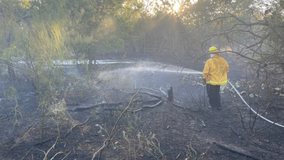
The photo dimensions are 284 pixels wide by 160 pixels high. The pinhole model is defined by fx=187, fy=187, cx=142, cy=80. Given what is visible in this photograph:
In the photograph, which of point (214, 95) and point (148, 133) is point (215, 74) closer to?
point (214, 95)

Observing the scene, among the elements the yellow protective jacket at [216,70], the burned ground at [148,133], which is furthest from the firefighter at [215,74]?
the burned ground at [148,133]

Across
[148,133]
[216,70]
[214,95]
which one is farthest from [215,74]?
[148,133]

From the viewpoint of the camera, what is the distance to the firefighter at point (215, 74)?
16.1 ft

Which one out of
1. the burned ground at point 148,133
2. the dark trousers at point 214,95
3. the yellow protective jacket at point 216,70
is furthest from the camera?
the dark trousers at point 214,95

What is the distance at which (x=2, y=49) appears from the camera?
19.9ft

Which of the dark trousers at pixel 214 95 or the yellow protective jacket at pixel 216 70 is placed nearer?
the yellow protective jacket at pixel 216 70

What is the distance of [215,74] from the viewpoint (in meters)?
4.94

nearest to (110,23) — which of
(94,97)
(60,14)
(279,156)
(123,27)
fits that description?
(123,27)

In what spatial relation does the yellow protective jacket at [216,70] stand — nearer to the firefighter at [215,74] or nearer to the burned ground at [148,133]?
the firefighter at [215,74]

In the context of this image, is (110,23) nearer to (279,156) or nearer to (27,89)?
(27,89)

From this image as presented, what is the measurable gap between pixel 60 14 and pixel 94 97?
3.58 meters

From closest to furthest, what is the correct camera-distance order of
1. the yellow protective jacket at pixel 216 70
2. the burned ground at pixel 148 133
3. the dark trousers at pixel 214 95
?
the burned ground at pixel 148 133 < the yellow protective jacket at pixel 216 70 < the dark trousers at pixel 214 95

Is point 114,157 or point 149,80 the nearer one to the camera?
point 114,157

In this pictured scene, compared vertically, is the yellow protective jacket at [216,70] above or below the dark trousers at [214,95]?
above
